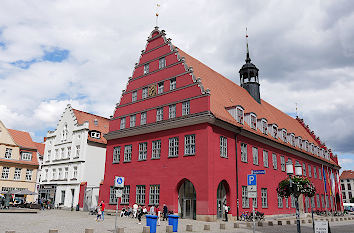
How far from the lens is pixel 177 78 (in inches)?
1260

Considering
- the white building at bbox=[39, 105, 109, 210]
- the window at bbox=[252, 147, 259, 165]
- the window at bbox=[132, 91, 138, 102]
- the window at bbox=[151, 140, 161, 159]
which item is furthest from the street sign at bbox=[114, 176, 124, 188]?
the white building at bbox=[39, 105, 109, 210]

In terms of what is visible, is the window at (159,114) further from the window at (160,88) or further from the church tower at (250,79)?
the church tower at (250,79)

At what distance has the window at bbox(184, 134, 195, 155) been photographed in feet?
93.7

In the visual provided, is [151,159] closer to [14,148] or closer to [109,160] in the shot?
[109,160]

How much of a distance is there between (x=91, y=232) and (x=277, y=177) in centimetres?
2869

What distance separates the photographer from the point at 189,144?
28906mm

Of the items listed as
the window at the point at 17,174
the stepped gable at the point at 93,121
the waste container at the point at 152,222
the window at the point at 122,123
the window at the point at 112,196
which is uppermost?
the stepped gable at the point at 93,121

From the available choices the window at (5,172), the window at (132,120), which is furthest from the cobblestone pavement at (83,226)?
the window at (5,172)

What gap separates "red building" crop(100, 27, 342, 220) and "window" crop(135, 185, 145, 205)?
0.10 m

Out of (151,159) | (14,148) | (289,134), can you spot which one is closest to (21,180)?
(14,148)

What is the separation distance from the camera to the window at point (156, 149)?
3153cm

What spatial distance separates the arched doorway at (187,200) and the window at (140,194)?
4346mm

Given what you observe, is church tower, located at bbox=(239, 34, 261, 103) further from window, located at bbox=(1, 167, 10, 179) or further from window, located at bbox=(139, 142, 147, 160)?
window, located at bbox=(1, 167, 10, 179)

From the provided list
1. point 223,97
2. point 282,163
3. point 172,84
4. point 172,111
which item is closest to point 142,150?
point 172,111
